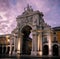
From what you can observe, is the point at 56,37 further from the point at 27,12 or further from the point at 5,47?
the point at 5,47

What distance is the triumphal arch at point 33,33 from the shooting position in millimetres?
53594

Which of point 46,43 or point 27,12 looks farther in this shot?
point 27,12

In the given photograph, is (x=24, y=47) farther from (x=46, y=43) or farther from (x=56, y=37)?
(x=56, y=37)

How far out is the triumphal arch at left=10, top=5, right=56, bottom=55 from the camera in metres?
53.6

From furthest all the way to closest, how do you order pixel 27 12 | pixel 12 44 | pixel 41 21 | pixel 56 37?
pixel 12 44, pixel 27 12, pixel 41 21, pixel 56 37

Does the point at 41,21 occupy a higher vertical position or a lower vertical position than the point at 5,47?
higher

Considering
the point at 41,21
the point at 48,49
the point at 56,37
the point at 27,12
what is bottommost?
the point at 48,49

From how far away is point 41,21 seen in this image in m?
57.1

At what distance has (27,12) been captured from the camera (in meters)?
61.3

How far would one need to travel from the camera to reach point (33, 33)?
54906mm

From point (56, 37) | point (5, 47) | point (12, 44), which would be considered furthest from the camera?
point (5, 47)

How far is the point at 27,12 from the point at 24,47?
16.8 metres

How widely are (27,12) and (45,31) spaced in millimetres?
13272

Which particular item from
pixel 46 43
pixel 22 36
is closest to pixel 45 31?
pixel 46 43
